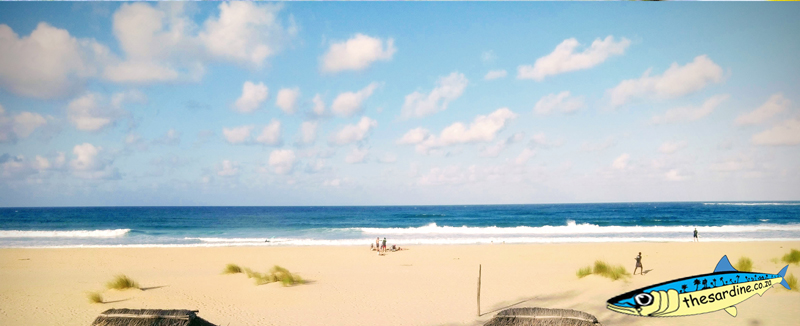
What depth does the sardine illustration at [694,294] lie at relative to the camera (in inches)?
161

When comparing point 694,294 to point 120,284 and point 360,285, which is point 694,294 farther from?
point 120,284

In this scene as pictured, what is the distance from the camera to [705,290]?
4297mm

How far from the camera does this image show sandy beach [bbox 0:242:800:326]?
10562mm

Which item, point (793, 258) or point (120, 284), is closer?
point (120, 284)

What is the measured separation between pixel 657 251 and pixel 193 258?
24200mm

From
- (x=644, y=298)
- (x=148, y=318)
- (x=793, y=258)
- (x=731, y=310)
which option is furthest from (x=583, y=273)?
(x=148, y=318)

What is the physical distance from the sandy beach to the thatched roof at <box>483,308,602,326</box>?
4.05 metres

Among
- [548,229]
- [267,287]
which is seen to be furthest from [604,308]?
[548,229]

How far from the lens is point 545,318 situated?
606 centimetres

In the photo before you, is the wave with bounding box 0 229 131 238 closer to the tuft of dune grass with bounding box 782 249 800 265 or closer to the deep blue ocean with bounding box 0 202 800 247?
the deep blue ocean with bounding box 0 202 800 247

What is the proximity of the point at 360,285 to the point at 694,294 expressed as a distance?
37.1 ft

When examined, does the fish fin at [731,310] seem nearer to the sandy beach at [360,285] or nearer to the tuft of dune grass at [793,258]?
the sandy beach at [360,285]

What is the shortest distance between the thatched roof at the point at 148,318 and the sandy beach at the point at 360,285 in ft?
12.8

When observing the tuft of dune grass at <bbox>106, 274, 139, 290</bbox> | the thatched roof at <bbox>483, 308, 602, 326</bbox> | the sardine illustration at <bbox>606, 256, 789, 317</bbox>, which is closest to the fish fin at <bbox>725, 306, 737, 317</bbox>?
the sardine illustration at <bbox>606, 256, 789, 317</bbox>
